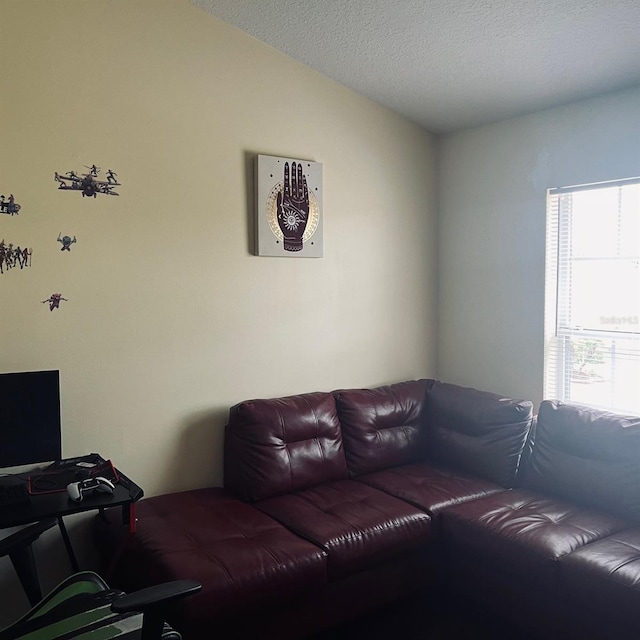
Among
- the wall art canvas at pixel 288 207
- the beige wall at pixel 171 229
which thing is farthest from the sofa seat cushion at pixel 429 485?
the wall art canvas at pixel 288 207

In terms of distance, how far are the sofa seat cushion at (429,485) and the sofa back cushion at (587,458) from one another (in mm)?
274

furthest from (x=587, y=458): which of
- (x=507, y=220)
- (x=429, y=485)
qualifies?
(x=507, y=220)

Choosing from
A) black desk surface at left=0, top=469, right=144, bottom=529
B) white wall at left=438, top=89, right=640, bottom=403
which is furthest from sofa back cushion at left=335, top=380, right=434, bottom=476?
black desk surface at left=0, top=469, right=144, bottom=529

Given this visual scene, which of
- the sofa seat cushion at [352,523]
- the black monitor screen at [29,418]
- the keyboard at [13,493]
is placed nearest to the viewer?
the keyboard at [13,493]

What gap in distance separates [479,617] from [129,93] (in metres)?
2.86

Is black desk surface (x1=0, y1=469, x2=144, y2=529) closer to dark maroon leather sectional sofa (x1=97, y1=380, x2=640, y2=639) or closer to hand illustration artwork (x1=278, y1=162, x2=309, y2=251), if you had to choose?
dark maroon leather sectional sofa (x1=97, y1=380, x2=640, y2=639)

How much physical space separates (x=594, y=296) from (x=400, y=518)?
5.30ft

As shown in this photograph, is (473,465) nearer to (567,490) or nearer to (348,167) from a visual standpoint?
(567,490)

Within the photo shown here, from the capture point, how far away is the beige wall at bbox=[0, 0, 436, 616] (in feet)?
8.57

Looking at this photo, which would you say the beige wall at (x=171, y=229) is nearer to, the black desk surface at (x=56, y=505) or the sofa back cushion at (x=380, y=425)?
the sofa back cushion at (x=380, y=425)

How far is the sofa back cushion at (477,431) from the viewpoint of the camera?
322cm

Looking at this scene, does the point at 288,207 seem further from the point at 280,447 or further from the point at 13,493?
the point at 13,493

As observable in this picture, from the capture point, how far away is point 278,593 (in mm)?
2318

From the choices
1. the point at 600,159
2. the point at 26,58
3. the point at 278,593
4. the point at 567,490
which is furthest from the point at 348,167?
the point at 278,593
